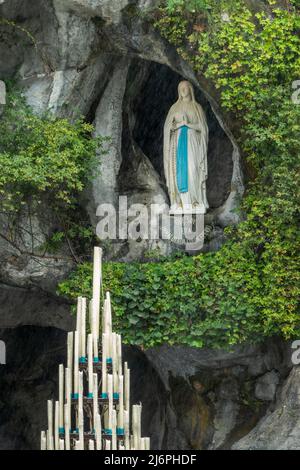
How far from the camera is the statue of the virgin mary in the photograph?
20.3m

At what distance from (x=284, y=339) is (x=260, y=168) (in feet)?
7.71

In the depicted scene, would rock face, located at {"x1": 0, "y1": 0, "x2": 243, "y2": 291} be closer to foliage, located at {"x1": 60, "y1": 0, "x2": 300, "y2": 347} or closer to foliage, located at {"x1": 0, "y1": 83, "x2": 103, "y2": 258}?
foliage, located at {"x1": 0, "y1": 83, "x2": 103, "y2": 258}

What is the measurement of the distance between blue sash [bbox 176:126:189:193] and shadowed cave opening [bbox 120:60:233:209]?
25.5 inches

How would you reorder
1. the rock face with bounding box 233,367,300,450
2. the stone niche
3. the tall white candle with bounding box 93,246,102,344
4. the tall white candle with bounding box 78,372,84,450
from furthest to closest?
the stone niche, the rock face with bounding box 233,367,300,450, the tall white candle with bounding box 93,246,102,344, the tall white candle with bounding box 78,372,84,450

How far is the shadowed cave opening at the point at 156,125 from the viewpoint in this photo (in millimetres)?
21109

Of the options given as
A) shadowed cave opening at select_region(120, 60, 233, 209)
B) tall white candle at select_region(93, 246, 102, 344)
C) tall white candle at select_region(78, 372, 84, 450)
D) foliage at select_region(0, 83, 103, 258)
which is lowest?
tall white candle at select_region(78, 372, 84, 450)

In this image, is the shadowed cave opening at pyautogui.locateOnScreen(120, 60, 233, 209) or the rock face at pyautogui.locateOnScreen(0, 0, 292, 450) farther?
the shadowed cave opening at pyautogui.locateOnScreen(120, 60, 233, 209)

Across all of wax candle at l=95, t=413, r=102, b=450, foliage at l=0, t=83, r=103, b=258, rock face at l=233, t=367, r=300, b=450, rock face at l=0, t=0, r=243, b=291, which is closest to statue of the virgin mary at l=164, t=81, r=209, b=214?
rock face at l=0, t=0, r=243, b=291

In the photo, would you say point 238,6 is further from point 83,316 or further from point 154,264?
point 83,316

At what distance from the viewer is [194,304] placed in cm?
1936

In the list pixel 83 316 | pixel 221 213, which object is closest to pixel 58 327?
pixel 221 213

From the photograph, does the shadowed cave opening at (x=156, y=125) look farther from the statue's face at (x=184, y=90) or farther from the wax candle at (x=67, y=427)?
the wax candle at (x=67, y=427)

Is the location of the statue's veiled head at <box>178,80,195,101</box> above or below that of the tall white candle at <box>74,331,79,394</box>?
above

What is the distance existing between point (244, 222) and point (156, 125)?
3296 millimetres
